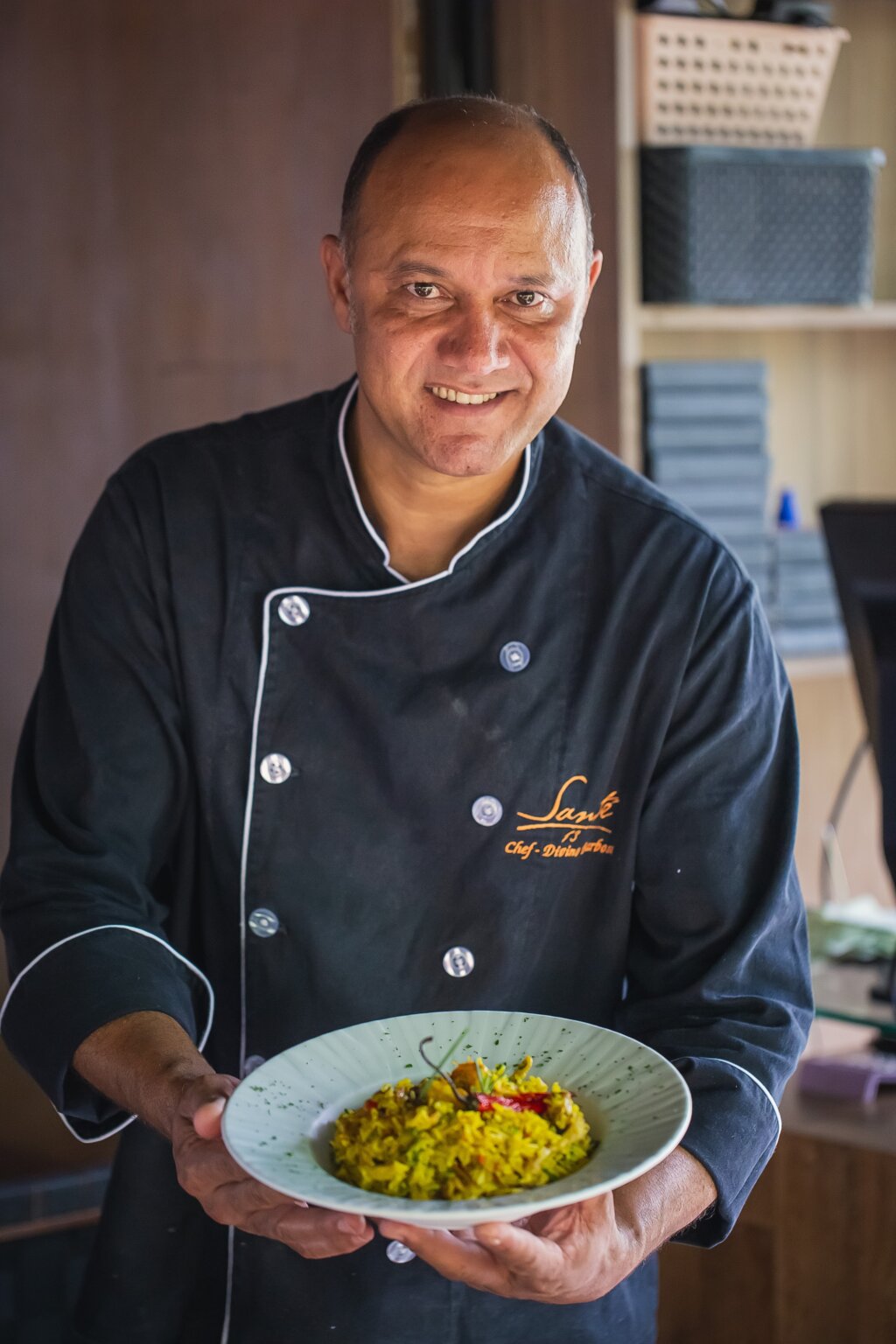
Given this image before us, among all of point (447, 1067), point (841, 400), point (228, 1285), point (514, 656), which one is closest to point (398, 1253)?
point (228, 1285)

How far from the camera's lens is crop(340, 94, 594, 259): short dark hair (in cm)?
131

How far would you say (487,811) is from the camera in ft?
4.42

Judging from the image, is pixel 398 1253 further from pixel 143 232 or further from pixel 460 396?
pixel 143 232

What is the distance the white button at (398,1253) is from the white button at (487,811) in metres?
0.38

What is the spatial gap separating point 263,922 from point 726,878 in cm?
42

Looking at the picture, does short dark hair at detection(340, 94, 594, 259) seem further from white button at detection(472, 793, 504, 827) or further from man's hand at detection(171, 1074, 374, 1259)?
man's hand at detection(171, 1074, 374, 1259)

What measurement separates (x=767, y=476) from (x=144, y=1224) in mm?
1797

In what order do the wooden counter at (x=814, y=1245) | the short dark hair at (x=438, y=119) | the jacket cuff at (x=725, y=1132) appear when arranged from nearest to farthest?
the jacket cuff at (x=725, y=1132) → the short dark hair at (x=438, y=119) → the wooden counter at (x=814, y=1245)

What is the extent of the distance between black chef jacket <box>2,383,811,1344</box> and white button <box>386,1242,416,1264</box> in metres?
0.01

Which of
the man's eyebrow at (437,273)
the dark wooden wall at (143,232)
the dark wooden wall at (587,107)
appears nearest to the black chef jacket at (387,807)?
the man's eyebrow at (437,273)

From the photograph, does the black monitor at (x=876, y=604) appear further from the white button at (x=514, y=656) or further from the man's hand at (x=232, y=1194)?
the man's hand at (x=232, y=1194)

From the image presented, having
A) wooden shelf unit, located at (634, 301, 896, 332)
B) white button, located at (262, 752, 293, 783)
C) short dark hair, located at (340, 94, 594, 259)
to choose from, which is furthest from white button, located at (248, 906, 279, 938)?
wooden shelf unit, located at (634, 301, 896, 332)

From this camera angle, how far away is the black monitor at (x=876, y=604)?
1820 mm

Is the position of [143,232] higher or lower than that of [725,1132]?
higher
